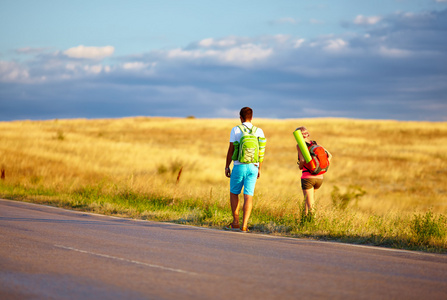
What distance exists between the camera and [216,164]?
35.8m

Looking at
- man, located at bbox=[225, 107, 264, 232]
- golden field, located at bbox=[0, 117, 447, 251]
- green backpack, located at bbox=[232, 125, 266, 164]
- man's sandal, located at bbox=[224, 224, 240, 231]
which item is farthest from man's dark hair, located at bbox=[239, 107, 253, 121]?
golden field, located at bbox=[0, 117, 447, 251]

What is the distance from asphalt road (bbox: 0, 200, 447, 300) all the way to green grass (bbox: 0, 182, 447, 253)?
852 mm

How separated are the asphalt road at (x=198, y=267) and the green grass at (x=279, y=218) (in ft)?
2.79

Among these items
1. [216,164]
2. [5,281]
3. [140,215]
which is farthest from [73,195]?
[216,164]

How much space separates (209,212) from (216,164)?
23615 mm

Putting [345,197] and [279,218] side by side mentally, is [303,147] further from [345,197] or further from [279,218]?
[345,197]

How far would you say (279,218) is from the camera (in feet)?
39.7

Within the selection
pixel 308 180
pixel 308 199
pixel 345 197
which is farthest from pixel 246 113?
pixel 345 197

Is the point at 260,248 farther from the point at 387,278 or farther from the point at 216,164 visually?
the point at 216,164

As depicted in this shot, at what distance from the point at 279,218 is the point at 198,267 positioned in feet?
18.6

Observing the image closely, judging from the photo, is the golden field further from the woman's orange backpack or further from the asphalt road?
the asphalt road

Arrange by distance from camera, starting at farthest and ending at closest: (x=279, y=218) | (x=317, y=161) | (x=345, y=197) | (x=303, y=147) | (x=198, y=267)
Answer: (x=345, y=197), (x=279, y=218), (x=317, y=161), (x=303, y=147), (x=198, y=267)

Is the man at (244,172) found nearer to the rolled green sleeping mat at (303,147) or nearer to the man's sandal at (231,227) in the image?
the man's sandal at (231,227)

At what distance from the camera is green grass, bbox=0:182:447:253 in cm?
955
